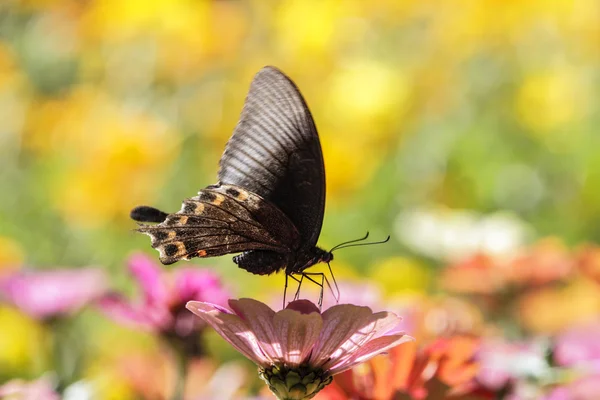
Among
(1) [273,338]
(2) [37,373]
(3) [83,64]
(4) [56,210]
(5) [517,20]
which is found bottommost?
(2) [37,373]

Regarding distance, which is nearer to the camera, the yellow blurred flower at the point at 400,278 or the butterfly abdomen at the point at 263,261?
the butterfly abdomen at the point at 263,261

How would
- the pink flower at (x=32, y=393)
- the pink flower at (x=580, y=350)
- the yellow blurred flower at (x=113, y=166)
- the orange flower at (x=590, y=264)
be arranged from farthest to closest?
the yellow blurred flower at (x=113, y=166) → the orange flower at (x=590, y=264) → the pink flower at (x=580, y=350) → the pink flower at (x=32, y=393)

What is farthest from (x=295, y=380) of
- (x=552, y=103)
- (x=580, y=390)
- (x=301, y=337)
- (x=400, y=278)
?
(x=552, y=103)

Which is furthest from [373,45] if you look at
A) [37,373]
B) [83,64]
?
[37,373]

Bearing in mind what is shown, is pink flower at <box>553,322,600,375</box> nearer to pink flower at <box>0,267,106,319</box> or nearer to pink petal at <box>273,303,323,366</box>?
pink petal at <box>273,303,323,366</box>

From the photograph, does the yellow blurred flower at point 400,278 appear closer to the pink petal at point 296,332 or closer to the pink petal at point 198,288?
the pink petal at point 198,288

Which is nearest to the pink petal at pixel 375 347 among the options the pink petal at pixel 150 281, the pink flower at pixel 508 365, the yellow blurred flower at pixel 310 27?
the pink flower at pixel 508 365

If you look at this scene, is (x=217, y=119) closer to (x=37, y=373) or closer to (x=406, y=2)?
(x=406, y=2)
